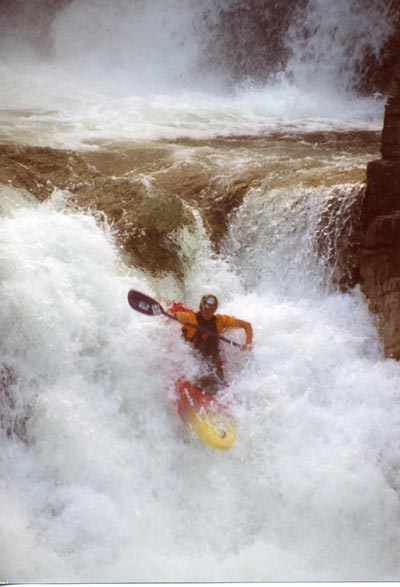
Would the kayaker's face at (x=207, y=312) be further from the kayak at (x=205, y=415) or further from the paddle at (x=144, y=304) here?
the kayak at (x=205, y=415)

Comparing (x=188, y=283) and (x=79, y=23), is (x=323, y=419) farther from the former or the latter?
(x=79, y=23)

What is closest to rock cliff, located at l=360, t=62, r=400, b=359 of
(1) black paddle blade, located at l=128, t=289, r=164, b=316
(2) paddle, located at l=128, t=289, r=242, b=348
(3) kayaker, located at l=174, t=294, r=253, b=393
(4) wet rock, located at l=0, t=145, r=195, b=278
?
(3) kayaker, located at l=174, t=294, r=253, b=393

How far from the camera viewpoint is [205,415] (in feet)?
8.36

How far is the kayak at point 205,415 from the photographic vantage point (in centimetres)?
248

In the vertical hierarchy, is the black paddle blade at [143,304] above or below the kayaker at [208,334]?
above

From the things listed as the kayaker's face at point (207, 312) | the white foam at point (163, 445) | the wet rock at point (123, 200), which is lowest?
the white foam at point (163, 445)

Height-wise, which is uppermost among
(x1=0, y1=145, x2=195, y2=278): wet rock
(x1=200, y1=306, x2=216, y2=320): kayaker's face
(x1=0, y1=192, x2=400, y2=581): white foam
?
(x1=0, y1=145, x2=195, y2=278): wet rock

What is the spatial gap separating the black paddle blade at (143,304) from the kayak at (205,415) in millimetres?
361

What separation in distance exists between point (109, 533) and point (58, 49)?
390 cm

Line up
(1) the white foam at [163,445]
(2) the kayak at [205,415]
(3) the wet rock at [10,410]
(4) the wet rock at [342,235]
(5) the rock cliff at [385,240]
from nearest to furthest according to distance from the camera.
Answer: (1) the white foam at [163,445], (3) the wet rock at [10,410], (2) the kayak at [205,415], (5) the rock cliff at [385,240], (4) the wet rock at [342,235]

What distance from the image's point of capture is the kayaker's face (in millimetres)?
2705

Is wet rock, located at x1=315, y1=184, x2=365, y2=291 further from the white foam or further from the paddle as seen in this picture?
the paddle

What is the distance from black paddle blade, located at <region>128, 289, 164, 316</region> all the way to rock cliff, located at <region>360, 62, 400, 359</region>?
126cm

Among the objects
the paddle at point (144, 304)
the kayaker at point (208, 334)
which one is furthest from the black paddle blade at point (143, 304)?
the kayaker at point (208, 334)
